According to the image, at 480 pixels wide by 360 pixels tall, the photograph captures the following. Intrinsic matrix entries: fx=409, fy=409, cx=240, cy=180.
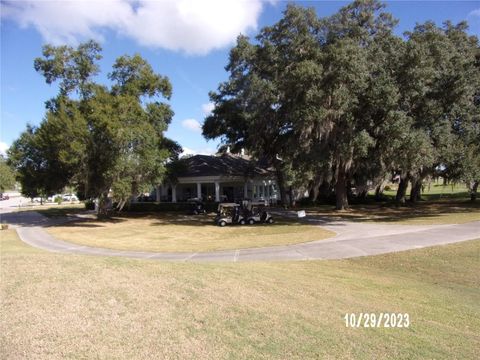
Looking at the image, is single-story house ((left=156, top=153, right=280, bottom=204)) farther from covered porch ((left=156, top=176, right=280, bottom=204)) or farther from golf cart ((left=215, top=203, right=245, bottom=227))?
golf cart ((left=215, top=203, right=245, bottom=227))

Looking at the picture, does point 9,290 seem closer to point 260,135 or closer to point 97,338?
point 97,338

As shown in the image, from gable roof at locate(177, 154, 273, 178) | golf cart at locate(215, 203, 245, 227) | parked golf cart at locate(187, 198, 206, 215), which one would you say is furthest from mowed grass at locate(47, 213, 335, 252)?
gable roof at locate(177, 154, 273, 178)

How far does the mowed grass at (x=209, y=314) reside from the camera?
199 inches

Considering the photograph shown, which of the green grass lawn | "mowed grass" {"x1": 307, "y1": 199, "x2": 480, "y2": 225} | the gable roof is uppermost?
the gable roof

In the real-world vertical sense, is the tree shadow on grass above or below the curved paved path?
above

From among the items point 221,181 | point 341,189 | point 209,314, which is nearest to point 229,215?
point 341,189

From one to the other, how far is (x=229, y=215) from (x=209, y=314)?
2133 centimetres

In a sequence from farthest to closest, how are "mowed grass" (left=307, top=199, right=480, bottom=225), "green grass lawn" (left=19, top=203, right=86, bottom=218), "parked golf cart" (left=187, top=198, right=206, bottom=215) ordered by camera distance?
"green grass lawn" (left=19, top=203, right=86, bottom=218), "parked golf cart" (left=187, top=198, right=206, bottom=215), "mowed grass" (left=307, top=199, right=480, bottom=225)

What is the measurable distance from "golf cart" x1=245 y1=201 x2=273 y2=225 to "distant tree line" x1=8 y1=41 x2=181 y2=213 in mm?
7134

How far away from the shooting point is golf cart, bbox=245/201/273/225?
27.2 meters

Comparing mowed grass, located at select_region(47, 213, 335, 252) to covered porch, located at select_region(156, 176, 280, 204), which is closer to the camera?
mowed grass, located at select_region(47, 213, 335, 252)

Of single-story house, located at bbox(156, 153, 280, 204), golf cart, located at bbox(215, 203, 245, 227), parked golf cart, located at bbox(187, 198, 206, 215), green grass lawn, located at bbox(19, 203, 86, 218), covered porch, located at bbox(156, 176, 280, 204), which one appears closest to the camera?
golf cart, located at bbox(215, 203, 245, 227)

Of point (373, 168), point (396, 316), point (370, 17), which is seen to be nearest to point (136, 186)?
point (373, 168)

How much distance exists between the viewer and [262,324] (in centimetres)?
588
